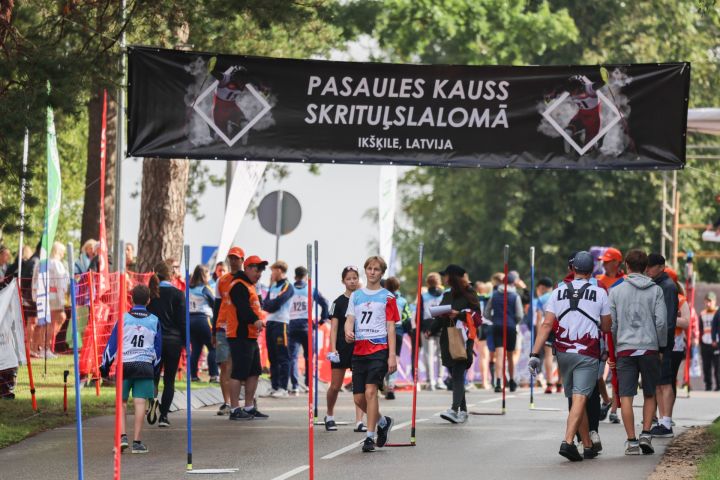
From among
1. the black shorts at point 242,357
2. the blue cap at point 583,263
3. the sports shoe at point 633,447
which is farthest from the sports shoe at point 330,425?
the blue cap at point 583,263

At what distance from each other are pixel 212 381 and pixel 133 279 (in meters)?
2.27

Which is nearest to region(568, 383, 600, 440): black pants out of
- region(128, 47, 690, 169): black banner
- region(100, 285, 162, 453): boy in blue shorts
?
region(128, 47, 690, 169): black banner

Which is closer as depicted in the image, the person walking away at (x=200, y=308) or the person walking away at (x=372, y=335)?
the person walking away at (x=372, y=335)

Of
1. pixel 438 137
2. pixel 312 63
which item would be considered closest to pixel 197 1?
pixel 312 63

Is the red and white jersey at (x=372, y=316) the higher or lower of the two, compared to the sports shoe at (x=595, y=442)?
higher

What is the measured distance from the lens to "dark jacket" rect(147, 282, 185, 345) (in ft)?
57.0

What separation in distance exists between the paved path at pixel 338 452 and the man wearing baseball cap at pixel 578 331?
2.33 feet

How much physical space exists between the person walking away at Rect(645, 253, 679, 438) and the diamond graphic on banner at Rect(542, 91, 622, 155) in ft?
7.70

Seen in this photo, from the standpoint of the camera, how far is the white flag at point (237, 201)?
25594 millimetres

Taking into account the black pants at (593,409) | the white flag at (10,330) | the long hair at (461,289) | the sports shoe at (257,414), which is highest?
the long hair at (461,289)

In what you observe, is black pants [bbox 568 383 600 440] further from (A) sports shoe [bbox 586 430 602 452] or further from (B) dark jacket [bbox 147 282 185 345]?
(B) dark jacket [bbox 147 282 185 345]

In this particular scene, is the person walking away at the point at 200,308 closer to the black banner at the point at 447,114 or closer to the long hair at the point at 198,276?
the long hair at the point at 198,276

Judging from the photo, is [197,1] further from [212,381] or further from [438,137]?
[212,381]

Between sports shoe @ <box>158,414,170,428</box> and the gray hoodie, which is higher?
the gray hoodie
